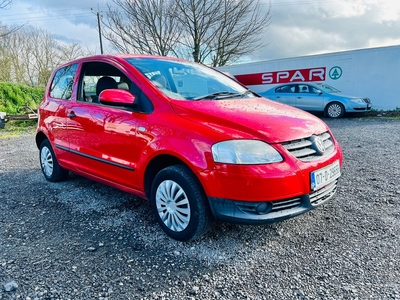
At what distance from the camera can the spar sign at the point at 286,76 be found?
1255cm

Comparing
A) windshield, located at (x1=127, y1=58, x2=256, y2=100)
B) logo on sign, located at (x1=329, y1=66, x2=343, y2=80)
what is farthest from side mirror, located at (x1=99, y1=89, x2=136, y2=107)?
→ logo on sign, located at (x1=329, y1=66, x2=343, y2=80)

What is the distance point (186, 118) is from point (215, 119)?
0.80 feet

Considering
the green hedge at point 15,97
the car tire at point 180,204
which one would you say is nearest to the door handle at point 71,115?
the car tire at point 180,204

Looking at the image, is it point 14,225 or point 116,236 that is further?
point 14,225

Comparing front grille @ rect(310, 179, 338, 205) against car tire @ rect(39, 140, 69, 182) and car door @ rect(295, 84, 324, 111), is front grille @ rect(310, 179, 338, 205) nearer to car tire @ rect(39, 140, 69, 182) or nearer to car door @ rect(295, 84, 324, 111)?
car tire @ rect(39, 140, 69, 182)

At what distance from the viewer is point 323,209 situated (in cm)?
307

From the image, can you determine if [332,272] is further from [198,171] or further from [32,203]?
[32,203]

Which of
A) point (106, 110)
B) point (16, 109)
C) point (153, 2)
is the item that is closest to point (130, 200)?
point (106, 110)

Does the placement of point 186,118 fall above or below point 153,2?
below

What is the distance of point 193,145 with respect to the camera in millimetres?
2232

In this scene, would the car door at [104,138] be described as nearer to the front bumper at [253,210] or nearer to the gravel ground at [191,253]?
the gravel ground at [191,253]

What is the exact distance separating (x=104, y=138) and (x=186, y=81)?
1049 millimetres

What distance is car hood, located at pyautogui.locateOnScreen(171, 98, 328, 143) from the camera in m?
2.22

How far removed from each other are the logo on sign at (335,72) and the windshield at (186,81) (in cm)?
1027
